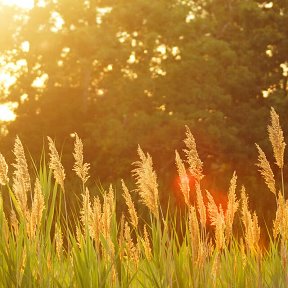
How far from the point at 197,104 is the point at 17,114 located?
5288mm

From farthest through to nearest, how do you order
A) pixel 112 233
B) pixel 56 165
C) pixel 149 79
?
pixel 149 79 < pixel 112 233 < pixel 56 165

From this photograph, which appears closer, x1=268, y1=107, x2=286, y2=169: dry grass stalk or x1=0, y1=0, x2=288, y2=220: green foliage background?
x1=268, y1=107, x2=286, y2=169: dry grass stalk

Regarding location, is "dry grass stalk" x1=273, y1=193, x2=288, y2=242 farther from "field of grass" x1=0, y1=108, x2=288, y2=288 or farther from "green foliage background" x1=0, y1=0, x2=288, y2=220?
"green foliage background" x1=0, y1=0, x2=288, y2=220

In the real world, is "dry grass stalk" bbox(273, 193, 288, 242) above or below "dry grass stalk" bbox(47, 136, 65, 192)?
below

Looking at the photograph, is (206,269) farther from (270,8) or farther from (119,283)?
(270,8)

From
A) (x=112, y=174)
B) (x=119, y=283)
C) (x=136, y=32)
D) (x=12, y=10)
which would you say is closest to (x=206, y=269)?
(x=119, y=283)

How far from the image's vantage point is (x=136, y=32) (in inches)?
801

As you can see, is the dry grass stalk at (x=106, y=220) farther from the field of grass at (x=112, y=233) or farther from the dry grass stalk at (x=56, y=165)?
the dry grass stalk at (x=56, y=165)

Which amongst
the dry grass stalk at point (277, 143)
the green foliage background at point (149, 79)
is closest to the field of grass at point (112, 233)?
the dry grass stalk at point (277, 143)

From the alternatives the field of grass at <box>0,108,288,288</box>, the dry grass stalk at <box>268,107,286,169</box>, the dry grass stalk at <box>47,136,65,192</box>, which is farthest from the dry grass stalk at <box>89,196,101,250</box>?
the dry grass stalk at <box>268,107,286,169</box>

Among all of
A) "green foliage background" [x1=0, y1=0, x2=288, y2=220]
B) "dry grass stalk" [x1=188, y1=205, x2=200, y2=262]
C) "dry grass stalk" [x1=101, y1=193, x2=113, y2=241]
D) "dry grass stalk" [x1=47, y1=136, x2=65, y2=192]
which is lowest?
"dry grass stalk" [x1=188, y1=205, x2=200, y2=262]

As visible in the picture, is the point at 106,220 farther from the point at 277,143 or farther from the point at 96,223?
the point at 277,143

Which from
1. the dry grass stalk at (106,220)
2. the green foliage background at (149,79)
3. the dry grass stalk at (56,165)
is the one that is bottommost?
the dry grass stalk at (106,220)

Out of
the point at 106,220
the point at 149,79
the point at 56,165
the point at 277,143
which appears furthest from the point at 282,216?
the point at 149,79
